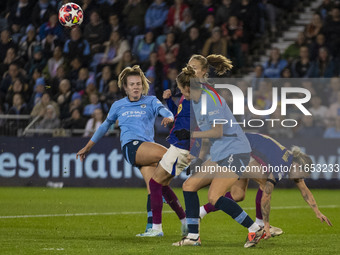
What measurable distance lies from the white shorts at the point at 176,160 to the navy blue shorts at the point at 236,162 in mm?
583

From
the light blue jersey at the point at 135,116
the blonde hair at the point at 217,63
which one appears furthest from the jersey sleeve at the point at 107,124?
the blonde hair at the point at 217,63

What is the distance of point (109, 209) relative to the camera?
1382 cm

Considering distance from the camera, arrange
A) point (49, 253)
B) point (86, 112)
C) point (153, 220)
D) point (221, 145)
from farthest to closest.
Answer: point (86, 112) < point (153, 220) < point (221, 145) < point (49, 253)

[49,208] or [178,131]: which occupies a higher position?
[178,131]

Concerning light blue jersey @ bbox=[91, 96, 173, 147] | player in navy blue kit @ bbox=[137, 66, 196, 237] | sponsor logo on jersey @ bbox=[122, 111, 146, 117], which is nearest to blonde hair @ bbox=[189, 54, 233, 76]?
player in navy blue kit @ bbox=[137, 66, 196, 237]

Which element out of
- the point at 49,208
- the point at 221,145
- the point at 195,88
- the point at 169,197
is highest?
the point at 195,88

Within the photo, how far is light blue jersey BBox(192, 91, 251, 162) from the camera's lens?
8.62m

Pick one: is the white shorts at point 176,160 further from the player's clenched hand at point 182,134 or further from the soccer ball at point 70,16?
the soccer ball at point 70,16

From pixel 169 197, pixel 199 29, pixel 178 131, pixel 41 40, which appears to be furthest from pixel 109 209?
pixel 41 40

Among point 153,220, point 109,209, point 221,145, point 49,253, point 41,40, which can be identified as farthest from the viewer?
point 41,40

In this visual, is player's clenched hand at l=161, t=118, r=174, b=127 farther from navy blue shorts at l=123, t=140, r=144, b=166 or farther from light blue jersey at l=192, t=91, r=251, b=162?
navy blue shorts at l=123, t=140, r=144, b=166

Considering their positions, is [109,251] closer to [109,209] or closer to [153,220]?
[153,220]

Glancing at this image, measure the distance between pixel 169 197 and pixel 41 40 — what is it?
12642mm

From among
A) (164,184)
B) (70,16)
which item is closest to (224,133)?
(164,184)
